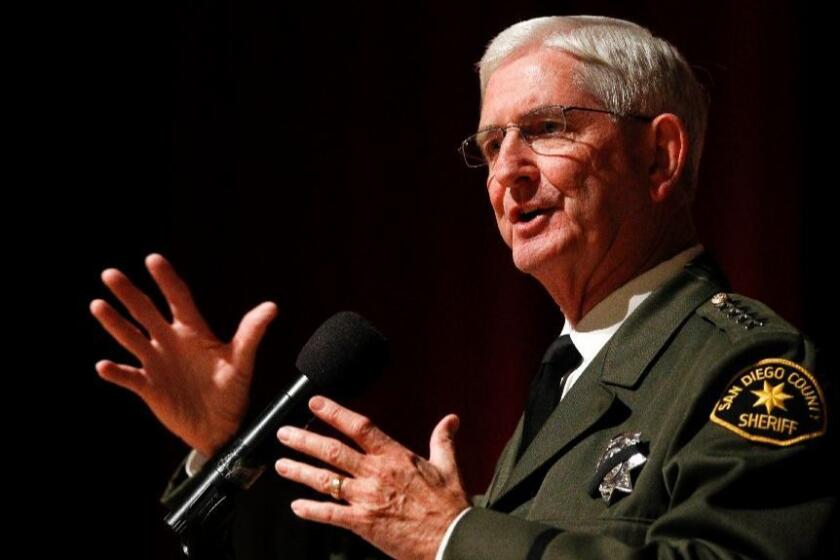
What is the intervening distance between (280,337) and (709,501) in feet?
6.19

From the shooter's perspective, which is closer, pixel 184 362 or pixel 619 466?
pixel 619 466

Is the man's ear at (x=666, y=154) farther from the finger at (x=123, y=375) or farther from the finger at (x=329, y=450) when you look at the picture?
the finger at (x=123, y=375)

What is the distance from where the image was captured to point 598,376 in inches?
60.3

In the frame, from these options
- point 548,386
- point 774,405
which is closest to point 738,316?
point 774,405

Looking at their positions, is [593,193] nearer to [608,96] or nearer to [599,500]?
[608,96]

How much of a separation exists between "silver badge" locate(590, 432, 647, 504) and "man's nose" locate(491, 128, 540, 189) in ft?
1.65

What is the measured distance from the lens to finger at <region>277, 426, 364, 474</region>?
1.27 m

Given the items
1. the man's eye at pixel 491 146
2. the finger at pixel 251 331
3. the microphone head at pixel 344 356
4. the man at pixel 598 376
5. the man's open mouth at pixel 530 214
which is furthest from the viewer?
the man's eye at pixel 491 146

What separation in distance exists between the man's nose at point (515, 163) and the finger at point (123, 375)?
0.66 metres

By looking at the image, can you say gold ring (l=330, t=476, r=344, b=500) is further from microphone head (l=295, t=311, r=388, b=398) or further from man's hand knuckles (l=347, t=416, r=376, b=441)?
microphone head (l=295, t=311, r=388, b=398)

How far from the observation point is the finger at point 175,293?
163 cm

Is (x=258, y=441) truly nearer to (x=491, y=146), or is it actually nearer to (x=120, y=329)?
(x=120, y=329)

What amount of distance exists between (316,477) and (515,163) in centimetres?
67

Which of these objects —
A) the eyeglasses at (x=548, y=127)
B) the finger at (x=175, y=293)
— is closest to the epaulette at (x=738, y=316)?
the eyeglasses at (x=548, y=127)
